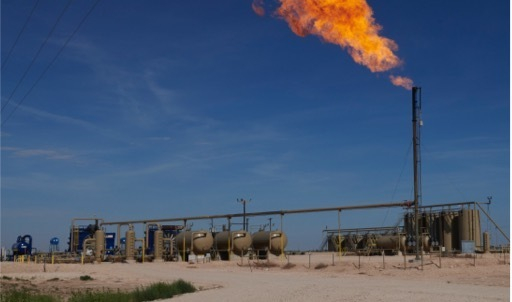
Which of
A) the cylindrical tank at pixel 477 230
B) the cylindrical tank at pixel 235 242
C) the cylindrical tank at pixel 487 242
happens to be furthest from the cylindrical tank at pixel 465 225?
the cylindrical tank at pixel 235 242

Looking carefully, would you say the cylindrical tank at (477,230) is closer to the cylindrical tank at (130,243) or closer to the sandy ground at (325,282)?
the sandy ground at (325,282)

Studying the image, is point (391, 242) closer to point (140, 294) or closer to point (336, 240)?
point (336, 240)

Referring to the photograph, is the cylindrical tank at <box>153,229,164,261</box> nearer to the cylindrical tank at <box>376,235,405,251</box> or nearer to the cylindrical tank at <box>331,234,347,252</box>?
the cylindrical tank at <box>331,234,347,252</box>

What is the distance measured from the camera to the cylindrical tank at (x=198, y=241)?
56.1 meters

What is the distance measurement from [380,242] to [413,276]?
29585 mm

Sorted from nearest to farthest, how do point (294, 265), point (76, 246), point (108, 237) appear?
point (294, 265)
point (76, 246)
point (108, 237)

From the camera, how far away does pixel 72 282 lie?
3466 cm

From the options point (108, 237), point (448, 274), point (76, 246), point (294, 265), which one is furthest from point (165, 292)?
point (108, 237)

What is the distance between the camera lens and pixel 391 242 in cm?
5984

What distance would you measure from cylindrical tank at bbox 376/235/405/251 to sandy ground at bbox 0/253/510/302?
1886 cm

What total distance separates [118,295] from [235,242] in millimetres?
32565

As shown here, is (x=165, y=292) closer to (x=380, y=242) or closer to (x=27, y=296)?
(x=27, y=296)

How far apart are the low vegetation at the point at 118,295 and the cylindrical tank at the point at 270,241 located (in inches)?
1175

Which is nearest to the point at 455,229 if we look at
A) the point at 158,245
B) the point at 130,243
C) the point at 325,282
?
the point at 158,245
